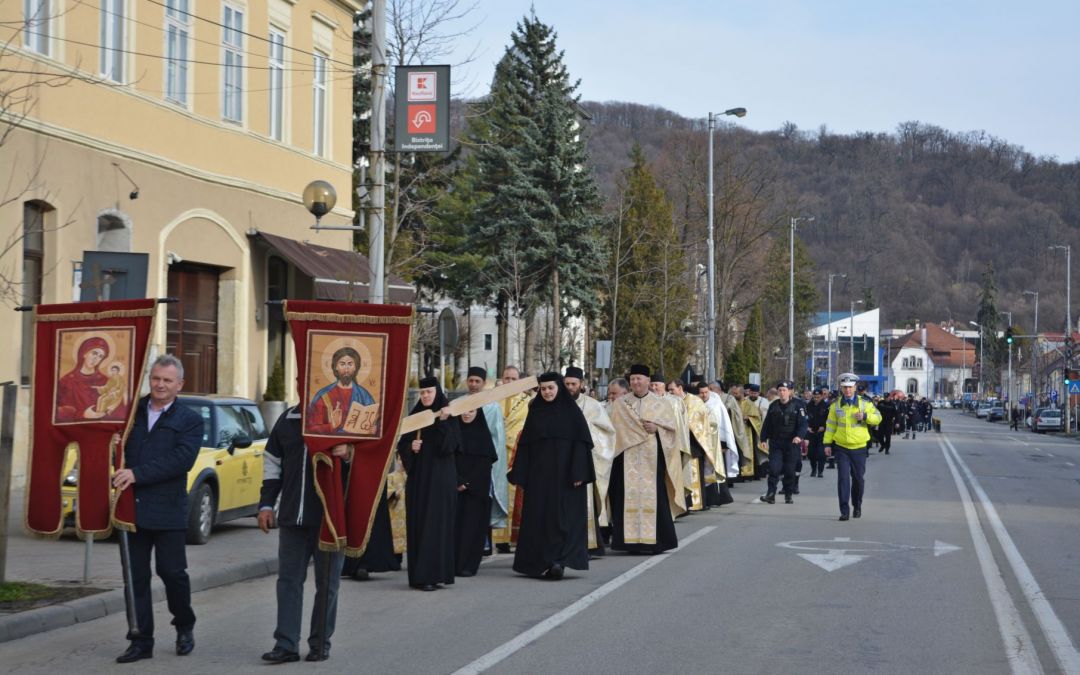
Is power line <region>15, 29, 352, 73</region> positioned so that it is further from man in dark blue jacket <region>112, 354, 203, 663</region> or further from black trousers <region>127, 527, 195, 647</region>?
black trousers <region>127, 527, 195, 647</region>

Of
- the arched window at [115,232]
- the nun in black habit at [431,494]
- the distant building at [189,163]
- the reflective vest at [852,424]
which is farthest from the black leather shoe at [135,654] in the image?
the arched window at [115,232]

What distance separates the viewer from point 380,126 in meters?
17.7

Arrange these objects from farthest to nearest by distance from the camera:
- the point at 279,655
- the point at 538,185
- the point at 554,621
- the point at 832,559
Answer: the point at 538,185
the point at 832,559
the point at 554,621
the point at 279,655

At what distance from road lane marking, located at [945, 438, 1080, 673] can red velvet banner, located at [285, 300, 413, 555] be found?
4.48 metres

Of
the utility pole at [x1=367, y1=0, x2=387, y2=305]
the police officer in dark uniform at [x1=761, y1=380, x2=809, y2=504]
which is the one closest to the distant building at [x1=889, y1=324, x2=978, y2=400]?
the police officer in dark uniform at [x1=761, y1=380, x2=809, y2=504]

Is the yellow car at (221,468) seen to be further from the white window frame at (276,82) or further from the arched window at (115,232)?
the white window frame at (276,82)

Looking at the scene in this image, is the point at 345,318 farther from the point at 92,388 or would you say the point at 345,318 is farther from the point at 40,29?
the point at 40,29

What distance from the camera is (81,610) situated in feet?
34.4

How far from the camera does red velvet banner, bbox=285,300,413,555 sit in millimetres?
8500

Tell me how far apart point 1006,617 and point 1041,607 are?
29.5 inches

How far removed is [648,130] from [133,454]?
8470 centimetres

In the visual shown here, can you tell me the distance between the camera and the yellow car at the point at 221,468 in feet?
49.3

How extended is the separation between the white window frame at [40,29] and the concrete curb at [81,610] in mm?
10376

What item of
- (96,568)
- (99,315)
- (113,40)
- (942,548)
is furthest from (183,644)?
(113,40)
